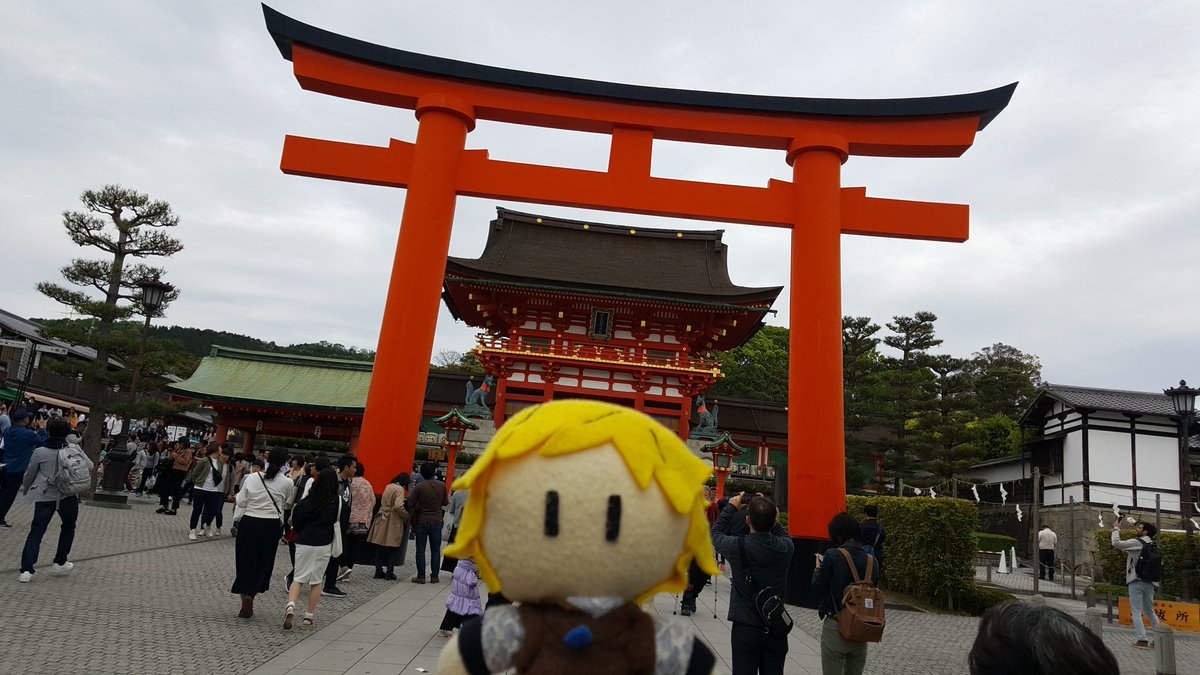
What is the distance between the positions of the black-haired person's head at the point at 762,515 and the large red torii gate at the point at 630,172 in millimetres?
5456

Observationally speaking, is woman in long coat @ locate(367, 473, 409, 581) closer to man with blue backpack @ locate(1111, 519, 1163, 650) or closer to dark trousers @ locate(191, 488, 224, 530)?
dark trousers @ locate(191, 488, 224, 530)

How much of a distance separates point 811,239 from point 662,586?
8530mm

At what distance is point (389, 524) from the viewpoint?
909 centimetres

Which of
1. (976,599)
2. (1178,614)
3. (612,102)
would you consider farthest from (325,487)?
(1178,614)

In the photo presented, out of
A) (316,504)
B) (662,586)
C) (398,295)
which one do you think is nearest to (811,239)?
(398,295)

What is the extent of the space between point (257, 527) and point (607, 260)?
16.3 m

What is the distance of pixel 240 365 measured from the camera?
21375 millimetres

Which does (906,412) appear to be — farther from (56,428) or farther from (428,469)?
(56,428)

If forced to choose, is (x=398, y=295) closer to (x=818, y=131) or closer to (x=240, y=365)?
(x=818, y=131)

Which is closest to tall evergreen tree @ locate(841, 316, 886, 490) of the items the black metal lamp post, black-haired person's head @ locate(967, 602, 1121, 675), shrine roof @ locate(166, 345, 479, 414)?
the black metal lamp post

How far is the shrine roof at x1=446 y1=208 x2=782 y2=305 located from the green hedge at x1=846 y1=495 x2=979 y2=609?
811 centimetres

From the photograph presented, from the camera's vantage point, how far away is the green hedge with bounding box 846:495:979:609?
10391mm

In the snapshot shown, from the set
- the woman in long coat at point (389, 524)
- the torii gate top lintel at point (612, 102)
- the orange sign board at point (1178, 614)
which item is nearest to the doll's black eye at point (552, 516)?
the woman in long coat at point (389, 524)

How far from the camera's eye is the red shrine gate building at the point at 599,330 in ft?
59.4
